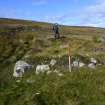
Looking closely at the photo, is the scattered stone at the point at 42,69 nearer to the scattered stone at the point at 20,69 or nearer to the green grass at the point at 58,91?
the scattered stone at the point at 20,69

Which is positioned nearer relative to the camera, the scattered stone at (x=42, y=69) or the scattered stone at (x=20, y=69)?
the scattered stone at (x=42, y=69)

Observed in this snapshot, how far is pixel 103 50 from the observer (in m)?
35.0

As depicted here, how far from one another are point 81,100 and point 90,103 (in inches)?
18.8

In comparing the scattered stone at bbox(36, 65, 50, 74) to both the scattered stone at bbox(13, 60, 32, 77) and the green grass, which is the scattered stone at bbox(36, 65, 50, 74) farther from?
the green grass

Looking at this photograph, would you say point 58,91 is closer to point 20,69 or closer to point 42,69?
point 42,69

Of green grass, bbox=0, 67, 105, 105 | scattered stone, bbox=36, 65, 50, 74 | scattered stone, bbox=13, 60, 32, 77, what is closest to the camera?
green grass, bbox=0, 67, 105, 105

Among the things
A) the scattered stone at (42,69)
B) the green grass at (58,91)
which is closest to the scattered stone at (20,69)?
the scattered stone at (42,69)

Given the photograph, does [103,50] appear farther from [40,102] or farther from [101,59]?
[40,102]

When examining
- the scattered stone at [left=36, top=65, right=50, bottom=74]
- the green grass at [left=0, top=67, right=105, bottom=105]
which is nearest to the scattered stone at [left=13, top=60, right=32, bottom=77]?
the scattered stone at [left=36, top=65, right=50, bottom=74]

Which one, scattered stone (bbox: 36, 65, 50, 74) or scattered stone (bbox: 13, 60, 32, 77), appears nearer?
scattered stone (bbox: 36, 65, 50, 74)

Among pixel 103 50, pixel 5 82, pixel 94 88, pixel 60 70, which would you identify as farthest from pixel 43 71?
pixel 103 50

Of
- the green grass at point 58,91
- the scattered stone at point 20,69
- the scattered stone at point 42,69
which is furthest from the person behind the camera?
the scattered stone at point 20,69

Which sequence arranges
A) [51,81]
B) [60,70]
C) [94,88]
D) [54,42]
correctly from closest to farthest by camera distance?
1. [94,88]
2. [51,81]
3. [60,70]
4. [54,42]

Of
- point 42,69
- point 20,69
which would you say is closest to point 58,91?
point 42,69
